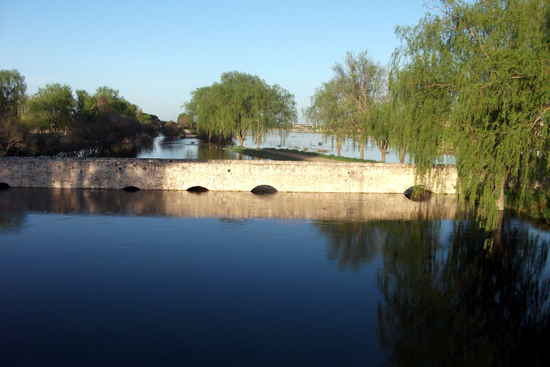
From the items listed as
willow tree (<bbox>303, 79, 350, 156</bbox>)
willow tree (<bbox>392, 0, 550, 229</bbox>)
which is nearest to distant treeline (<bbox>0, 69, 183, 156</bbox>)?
willow tree (<bbox>303, 79, 350, 156</bbox>)

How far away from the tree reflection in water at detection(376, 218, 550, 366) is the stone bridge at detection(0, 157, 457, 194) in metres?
7.87

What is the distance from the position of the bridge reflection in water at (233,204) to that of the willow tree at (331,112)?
36.3ft

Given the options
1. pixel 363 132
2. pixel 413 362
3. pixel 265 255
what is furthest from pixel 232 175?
pixel 413 362

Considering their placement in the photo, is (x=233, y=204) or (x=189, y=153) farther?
(x=189, y=153)

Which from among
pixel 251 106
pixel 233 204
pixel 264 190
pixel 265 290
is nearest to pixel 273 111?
pixel 251 106

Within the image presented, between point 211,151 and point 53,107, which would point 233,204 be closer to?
point 211,151

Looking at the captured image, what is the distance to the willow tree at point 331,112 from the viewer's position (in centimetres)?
3431

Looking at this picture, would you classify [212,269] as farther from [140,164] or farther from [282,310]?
[140,164]

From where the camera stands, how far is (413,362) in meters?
8.23

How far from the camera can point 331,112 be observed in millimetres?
34844

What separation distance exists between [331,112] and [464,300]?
83.8 ft

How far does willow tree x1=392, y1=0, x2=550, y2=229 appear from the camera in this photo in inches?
453

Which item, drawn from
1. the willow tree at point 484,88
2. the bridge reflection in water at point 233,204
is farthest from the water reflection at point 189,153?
the willow tree at point 484,88

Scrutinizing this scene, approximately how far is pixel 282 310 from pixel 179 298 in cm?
276
